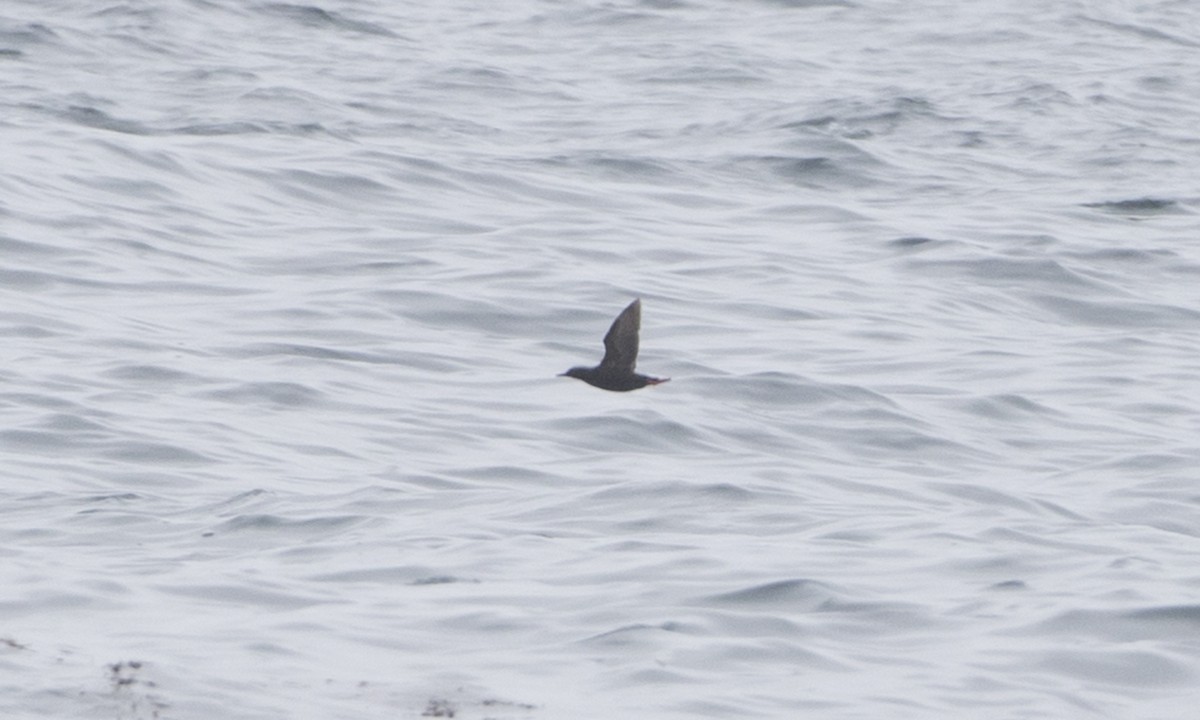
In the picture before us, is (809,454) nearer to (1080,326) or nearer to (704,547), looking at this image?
(704,547)

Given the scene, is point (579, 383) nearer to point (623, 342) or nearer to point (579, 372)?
point (579, 372)

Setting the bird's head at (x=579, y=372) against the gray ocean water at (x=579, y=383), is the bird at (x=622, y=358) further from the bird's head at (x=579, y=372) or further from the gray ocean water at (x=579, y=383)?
the gray ocean water at (x=579, y=383)

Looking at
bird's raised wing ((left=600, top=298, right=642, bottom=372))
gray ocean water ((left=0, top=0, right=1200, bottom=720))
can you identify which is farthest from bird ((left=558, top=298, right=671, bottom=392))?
gray ocean water ((left=0, top=0, right=1200, bottom=720))

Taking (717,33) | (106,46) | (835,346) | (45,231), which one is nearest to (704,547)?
(835,346)

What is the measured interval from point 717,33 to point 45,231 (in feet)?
35.1

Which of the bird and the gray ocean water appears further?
the bird

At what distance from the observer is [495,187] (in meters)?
15.4

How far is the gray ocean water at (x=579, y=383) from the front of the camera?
6.90 metres

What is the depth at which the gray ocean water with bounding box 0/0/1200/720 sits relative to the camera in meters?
6.90

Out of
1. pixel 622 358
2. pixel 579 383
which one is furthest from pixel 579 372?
pixel 579 383

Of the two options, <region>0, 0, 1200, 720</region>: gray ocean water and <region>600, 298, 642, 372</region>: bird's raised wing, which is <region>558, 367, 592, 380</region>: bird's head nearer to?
<region>600, 298, 642, 372</region>: bird's raised wing

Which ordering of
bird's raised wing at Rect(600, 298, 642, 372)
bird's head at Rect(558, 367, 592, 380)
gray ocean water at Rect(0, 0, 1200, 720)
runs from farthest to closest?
bird's head at Rect(558, 367, 592, 380) < bird's raised wing at Rect(600, 298, 642, 372) < gray ocean water at Rect(0, 0, 1200, 720)

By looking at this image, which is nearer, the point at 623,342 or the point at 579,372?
the point at 623,342

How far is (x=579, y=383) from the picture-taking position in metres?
11.2
